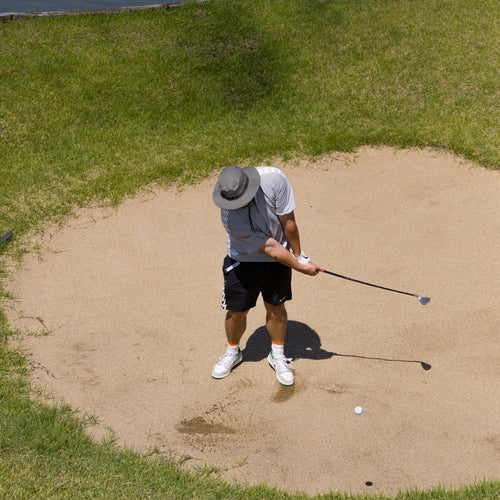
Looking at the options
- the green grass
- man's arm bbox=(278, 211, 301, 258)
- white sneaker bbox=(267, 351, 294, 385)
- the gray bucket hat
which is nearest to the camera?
the gray bucket hat

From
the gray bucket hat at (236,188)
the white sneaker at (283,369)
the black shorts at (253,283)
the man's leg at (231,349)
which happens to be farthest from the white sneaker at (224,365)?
the gray bucket hat at (236,188)

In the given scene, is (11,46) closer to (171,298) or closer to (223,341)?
(171,298)

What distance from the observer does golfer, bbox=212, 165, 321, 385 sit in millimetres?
4766

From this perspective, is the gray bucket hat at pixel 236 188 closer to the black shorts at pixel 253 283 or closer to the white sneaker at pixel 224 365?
the black shorts at pixel 253 283

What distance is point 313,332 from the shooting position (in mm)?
6461

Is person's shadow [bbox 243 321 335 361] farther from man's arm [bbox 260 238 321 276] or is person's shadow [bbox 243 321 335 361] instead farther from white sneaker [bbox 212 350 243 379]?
man's arm [bbox 260 238 321 276]

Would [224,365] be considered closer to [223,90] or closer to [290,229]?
[290,229]

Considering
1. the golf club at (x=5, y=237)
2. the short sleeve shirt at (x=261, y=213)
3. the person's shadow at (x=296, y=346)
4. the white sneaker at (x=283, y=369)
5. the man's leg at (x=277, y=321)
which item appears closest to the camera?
the short sleeve shirt at (x=261, y=213)

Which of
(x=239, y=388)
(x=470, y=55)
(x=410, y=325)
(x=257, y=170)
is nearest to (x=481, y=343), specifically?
(x=410, y=325)

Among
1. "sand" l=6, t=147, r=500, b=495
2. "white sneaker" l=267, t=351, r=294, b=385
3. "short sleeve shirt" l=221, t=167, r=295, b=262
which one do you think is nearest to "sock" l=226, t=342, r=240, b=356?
"sand" l=6, t=147, r=500, b=495

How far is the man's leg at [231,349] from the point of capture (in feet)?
18.7

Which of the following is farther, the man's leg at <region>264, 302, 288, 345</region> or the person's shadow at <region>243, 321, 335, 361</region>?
the person's shadow at <region>243, 321, 335, 361</region>

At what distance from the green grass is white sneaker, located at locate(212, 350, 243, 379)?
2299mm

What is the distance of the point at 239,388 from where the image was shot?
19.0 ft
